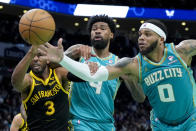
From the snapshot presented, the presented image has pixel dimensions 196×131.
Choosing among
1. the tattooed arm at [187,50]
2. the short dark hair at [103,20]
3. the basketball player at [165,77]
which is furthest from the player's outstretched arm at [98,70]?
the short dark hair at [103,20]

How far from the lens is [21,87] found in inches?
181

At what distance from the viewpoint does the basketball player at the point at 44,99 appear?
4.69m

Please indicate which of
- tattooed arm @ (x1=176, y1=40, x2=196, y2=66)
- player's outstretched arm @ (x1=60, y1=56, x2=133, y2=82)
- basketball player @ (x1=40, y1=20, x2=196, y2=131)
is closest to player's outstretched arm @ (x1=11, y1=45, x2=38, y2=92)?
player's outstretched arm @ (x1=60, y1=56, x2=133, y2=82)

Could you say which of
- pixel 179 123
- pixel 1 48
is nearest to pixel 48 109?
pixel 179 123

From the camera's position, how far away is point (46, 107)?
470 cm

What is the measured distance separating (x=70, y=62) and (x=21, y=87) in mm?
1084

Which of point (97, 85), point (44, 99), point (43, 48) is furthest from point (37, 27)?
point (97, 85)

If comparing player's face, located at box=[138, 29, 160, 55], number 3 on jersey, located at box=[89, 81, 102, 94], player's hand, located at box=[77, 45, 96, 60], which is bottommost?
number 3 on jersey, located at box=[89, 81, 102, 94]

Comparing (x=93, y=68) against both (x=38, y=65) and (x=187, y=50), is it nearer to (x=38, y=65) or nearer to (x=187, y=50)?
(x=38, y=65)

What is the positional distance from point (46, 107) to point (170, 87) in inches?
65.8

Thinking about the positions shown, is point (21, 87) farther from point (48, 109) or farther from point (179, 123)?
point (179, 123)

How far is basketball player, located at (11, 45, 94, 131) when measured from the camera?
A: 4.69m

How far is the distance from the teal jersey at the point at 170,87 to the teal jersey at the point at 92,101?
76cm

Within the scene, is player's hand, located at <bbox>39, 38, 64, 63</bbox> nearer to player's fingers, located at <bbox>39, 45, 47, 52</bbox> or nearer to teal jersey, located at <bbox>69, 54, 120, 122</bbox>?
player's fingers, located at <bbox>39, 45, 47, 52</bbox>
